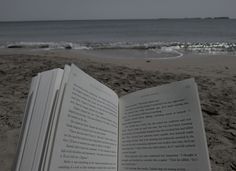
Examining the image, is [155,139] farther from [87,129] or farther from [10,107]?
[10,107]

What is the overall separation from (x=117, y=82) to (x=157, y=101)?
9.96 feet

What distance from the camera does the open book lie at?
1.11 m

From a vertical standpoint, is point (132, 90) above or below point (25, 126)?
above

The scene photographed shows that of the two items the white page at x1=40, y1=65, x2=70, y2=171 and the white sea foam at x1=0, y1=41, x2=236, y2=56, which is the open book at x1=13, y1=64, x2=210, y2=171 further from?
the white sea foam at x1=0, y1=41, x2=236, y2=56

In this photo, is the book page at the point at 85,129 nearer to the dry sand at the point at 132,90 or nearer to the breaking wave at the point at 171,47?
the dry sand at the point at 132,90

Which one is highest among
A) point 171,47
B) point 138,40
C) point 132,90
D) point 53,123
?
point 138,40

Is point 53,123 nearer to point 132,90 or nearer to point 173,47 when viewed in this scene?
point 132,90

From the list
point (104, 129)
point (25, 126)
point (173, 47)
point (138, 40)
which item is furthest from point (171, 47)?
point (25, 126)

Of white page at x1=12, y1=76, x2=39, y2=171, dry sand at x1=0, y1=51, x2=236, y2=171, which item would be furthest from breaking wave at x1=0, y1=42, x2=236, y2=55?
white page at x1=12, y1=76, x2=39, y2=171

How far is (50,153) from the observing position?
1048mm

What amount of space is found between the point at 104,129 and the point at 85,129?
13cm

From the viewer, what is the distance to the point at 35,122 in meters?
1.20

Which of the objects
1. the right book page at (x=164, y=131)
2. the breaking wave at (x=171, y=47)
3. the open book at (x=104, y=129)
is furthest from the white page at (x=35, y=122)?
the breaking wave at (x=171, y=47)

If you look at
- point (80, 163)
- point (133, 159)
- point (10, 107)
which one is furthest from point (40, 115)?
point (10, 107)
